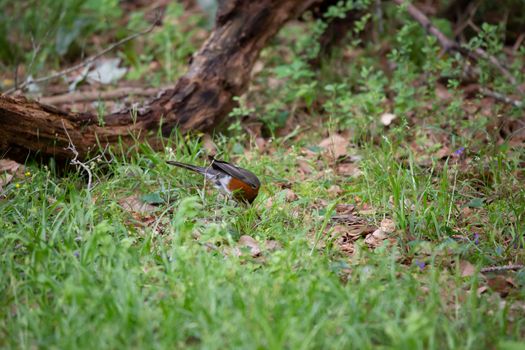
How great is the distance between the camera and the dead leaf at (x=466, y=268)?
3.74 metres

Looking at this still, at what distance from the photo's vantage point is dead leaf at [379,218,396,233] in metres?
4.35

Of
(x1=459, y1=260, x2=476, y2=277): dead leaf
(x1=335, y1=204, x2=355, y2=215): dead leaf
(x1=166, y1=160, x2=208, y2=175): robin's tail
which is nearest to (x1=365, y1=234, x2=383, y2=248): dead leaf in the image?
→ (x1=335, y1=204, x2=355, y2=215): dead leaf

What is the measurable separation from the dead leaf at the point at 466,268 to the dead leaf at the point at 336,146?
1.78 meters

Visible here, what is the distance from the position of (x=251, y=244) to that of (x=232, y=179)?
679 mm

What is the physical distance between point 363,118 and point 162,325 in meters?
3.46

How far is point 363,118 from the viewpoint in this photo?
588cm

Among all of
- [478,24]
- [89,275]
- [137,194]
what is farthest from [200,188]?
[478,24]

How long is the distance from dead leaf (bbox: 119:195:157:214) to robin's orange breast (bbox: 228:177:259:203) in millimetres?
577

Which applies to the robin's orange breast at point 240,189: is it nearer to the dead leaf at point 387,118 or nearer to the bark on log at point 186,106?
the bark on log at point 186,106

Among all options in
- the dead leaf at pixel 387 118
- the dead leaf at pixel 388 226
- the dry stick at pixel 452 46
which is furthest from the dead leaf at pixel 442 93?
the dead leaf at pixel 388 226

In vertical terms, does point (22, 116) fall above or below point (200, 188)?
above

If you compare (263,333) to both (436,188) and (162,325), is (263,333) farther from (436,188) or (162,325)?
(436,188)

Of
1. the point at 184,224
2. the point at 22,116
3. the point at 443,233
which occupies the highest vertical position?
the point at 22,116

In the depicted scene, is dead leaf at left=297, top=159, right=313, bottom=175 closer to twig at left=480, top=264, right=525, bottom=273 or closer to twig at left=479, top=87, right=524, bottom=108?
twig at left=479, top=87, right=524, bottom=108
